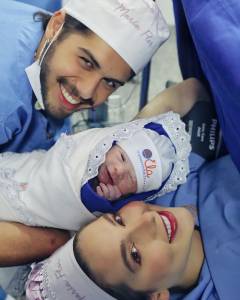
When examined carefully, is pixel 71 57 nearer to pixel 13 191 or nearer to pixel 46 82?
pixel 46 82

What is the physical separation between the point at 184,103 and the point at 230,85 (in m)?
0.37

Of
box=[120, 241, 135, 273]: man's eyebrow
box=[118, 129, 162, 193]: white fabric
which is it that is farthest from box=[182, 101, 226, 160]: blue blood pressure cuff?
box=[120, 241, 135, 273]: man's eyebrow

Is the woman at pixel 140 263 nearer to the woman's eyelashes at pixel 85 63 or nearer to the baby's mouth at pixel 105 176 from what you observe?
the baby's mouth at pixel 105 176

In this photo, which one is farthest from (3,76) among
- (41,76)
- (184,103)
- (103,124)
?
(103,124)

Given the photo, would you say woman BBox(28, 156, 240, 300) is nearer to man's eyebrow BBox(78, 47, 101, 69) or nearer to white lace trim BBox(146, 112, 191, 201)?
white lace trim BBox(146, 112, 191, 201)

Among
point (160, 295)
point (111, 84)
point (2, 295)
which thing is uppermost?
point (111, 84)

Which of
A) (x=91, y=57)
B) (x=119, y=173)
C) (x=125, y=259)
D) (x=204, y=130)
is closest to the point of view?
(x=125, y=259)

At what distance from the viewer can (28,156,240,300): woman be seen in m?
0.73

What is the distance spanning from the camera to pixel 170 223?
2.54 feet

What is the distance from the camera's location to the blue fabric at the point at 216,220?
0.82m

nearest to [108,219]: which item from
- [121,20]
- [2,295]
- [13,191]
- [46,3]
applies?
[13,191]

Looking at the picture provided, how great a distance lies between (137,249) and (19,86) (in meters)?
0.52

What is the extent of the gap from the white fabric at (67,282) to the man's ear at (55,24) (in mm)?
562

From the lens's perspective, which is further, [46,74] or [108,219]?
[46,74]
